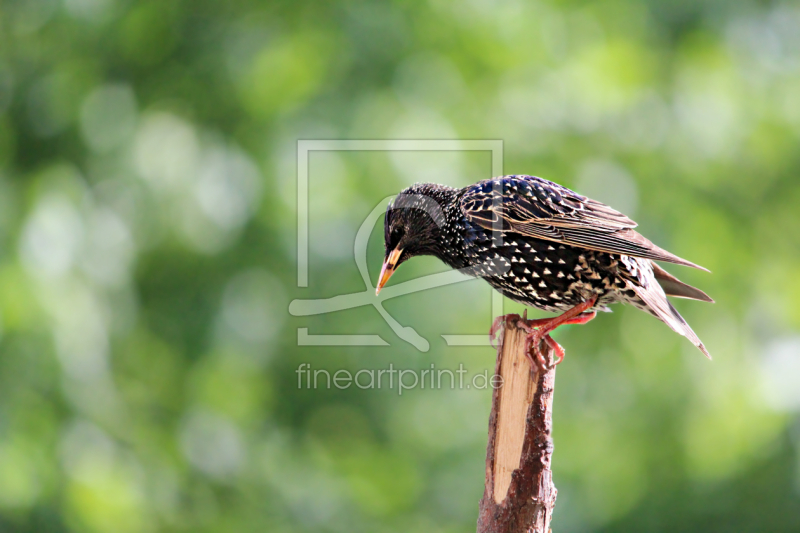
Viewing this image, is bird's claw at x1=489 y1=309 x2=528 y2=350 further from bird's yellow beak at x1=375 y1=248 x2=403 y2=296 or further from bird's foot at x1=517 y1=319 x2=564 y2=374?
bird's yellow beak at x1=375 y1=248 x2=403 y2=296

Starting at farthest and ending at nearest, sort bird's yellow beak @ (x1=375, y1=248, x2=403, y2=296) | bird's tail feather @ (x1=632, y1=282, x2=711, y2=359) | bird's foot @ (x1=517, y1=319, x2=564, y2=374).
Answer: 1. bird's yellow beak @ (x1=375, y1=248, x2=403, y2=296)
2. bird's tail feather @ (x1=632, y1=282, x2=711, y2=359)
3. bird's foot @ (x1=517, y1=319, x2=564, y2=374)

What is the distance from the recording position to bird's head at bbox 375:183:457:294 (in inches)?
166

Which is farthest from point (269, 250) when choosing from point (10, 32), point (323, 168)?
point (10, 32)

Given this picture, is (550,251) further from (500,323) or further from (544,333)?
(544,333)

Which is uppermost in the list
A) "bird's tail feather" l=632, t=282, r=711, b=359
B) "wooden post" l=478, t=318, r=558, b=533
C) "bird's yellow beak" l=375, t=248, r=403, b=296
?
"bird's yellow beak" l=375, t=248, r=403, b=296

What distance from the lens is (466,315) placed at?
721 cm

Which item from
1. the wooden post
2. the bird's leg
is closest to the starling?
the bird's leg

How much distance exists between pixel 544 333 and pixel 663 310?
0.67 meters

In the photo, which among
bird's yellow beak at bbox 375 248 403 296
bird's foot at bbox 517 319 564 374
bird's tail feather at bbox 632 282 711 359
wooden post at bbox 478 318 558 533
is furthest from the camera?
bird's yellow beak at bbox 375 248 403 296

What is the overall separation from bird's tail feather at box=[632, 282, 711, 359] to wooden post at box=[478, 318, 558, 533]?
602 millimetres

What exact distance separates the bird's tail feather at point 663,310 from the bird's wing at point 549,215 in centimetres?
25

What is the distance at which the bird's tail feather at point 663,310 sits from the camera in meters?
3.40

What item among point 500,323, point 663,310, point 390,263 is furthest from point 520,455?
point 390,263

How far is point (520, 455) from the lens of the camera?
315 centimetres
